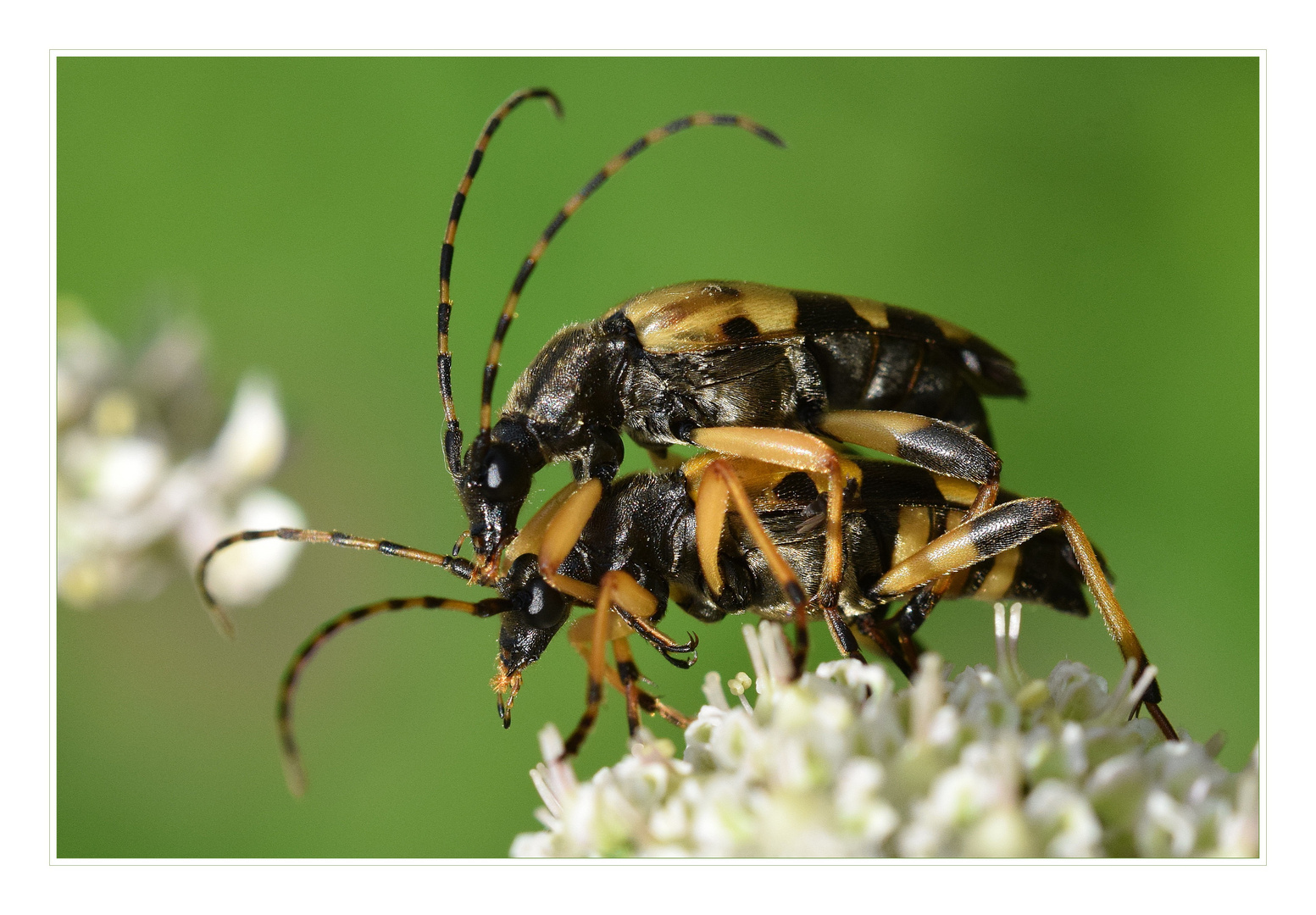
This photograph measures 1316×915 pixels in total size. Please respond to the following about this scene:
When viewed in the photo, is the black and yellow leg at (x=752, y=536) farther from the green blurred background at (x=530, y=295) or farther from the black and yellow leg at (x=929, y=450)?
the green blurred background at (x=530, y=295)

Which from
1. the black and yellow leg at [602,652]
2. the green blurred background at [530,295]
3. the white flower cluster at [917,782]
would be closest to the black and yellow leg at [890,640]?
the white flower cluster at [917,782]

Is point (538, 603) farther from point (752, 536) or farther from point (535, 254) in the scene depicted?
point (535, 254)

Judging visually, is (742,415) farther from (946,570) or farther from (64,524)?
(64,524)

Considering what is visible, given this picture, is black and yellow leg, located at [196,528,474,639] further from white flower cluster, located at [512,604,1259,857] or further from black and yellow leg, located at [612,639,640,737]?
white flower cluster, located at [512,604,1259,857]

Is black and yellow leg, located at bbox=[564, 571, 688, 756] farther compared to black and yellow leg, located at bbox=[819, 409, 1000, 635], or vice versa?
black and yellow leg, located at bbox=[819, 409, 1000, 635]

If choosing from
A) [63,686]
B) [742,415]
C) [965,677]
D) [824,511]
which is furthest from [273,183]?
[965,677]

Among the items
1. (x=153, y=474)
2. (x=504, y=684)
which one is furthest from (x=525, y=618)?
(x=153, y=474)

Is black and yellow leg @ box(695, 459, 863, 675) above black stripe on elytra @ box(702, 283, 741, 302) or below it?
below

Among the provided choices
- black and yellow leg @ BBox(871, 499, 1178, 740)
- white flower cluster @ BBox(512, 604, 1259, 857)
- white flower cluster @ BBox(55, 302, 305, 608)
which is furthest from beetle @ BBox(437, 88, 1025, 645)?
white flower cluster @ BBox(55, 302, 305, 608)
